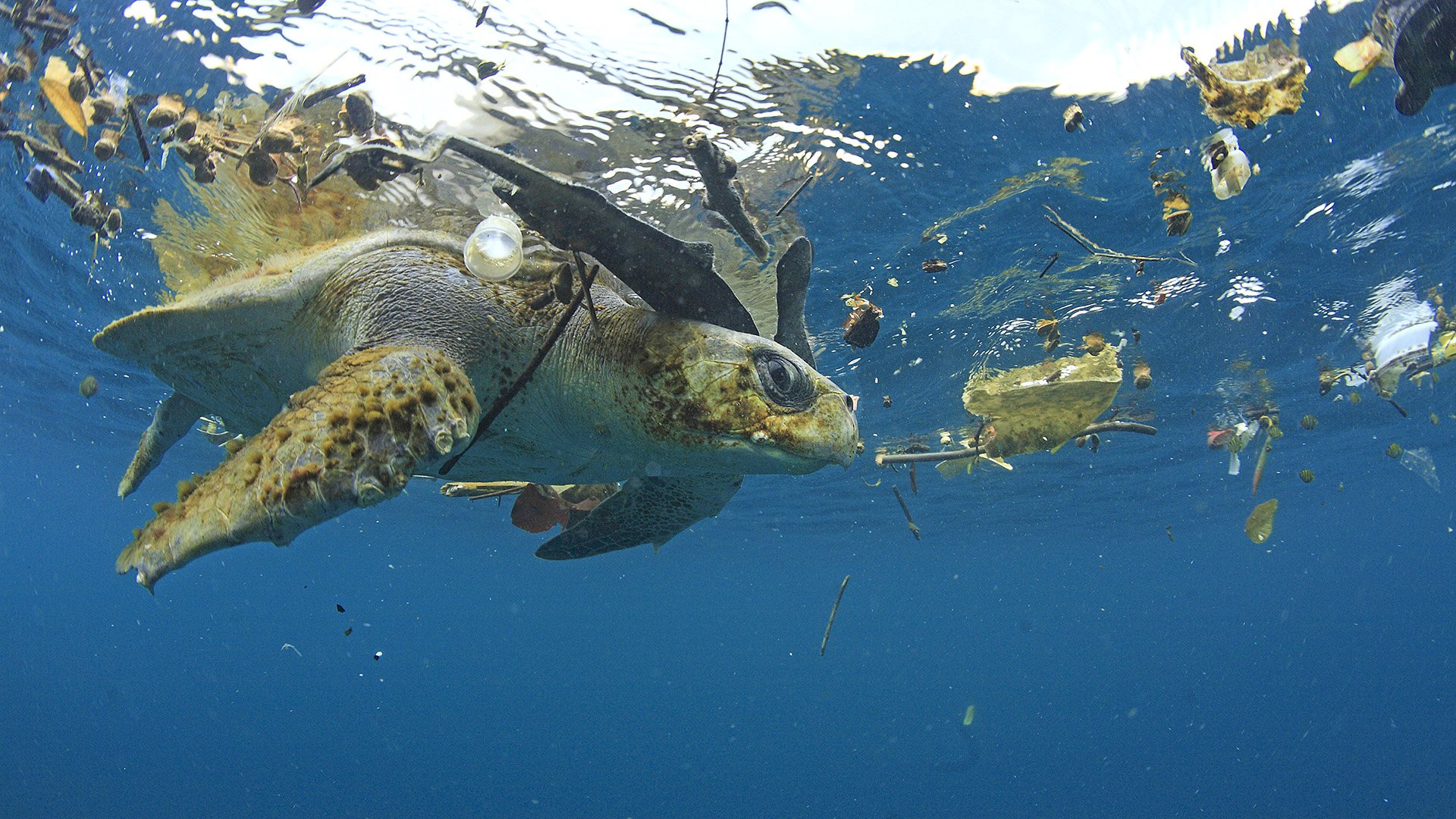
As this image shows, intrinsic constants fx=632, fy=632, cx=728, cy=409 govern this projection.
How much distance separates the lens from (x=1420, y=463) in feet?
96.7

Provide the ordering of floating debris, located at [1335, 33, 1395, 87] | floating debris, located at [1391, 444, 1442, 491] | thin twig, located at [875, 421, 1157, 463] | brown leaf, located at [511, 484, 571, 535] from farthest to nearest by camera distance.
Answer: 1. floating debris, located at [1391, 444, 1442, 491]
2. brown leaf, located at [511, 484, 571, 535]
3. floating debris, located at [1335, 33, 1395, 87]
4. thin twig, located at [875, 421, 1157, 463]

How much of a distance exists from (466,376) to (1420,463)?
42867 millimetres

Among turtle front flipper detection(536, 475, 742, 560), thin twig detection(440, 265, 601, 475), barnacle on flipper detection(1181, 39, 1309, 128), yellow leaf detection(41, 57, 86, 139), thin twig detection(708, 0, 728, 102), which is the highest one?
barnacle on flipper detection(1181, 39, 1309, 128)

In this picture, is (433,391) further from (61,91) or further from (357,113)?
(61,91)

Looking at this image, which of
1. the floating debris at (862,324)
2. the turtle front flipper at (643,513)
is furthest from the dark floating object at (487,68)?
the turtle front flipper at (643,513)

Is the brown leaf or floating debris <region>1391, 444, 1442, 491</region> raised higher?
floating debris <region>1391, 444, 1442, 491</region>

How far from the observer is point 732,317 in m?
3.39

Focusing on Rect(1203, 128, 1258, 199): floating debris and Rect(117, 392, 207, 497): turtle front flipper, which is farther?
Rect(1203, 128, 1258, 199): floating debris

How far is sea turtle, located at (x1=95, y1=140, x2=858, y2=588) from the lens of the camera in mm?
2102

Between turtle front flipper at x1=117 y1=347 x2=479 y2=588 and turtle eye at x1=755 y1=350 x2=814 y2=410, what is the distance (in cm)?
128

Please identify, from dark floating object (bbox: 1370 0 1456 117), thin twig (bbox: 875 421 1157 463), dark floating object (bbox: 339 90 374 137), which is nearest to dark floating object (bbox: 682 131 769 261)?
thin twig (bbox: 875 421 1157 463)

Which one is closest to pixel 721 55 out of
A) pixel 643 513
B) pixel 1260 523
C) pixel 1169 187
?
pixel 643 513

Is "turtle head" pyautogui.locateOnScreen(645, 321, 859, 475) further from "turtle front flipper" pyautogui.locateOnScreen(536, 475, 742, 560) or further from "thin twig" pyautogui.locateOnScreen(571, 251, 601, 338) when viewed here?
"turtle front flipper" pyautogui.locateOnScreen(536, 475, 742, 560)

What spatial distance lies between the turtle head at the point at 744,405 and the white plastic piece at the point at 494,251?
0.91 metres
